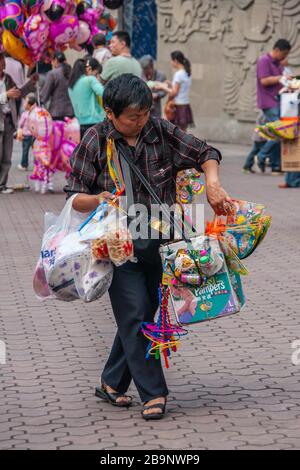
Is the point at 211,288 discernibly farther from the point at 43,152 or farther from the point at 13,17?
the point at 43,152

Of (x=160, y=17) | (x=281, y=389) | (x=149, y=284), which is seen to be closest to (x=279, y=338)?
(x=281, y=389)

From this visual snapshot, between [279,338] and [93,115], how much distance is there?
790 centimetres

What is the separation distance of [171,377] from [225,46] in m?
17.5

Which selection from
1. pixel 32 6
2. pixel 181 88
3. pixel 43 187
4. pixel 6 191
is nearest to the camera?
pixel 32 6

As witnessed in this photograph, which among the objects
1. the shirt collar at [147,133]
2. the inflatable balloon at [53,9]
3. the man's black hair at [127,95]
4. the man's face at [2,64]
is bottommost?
the man's face at [2,64]

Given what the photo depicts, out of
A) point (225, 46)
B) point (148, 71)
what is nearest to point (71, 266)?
point (148, 71)

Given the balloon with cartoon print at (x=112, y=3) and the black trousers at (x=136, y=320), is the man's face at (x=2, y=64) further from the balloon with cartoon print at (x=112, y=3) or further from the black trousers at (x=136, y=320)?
the black trousers at (x=136, y=320)

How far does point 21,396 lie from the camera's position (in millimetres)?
6570

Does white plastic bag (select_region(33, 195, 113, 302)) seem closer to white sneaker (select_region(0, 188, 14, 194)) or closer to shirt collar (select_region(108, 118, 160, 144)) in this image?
shirt collar (select_region(108, 118, 160, 144))

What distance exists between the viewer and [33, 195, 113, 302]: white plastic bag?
5938 millimetres

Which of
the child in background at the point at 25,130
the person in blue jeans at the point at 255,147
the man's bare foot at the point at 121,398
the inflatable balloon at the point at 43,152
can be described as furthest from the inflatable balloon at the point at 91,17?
the man's bare foot at the point at 121,398

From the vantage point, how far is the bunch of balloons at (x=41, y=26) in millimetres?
14664

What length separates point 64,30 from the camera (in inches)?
591
